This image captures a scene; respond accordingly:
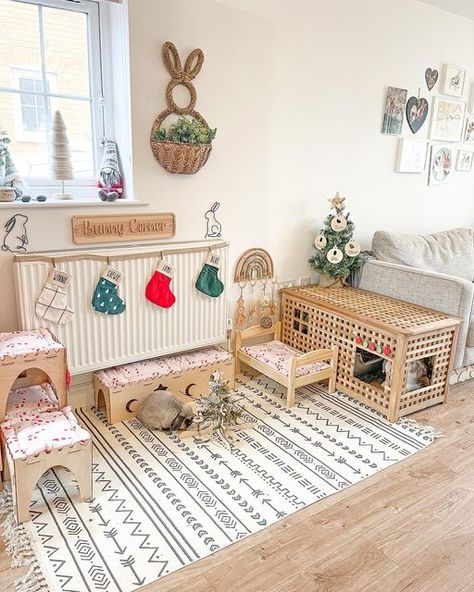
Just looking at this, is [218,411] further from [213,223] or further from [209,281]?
[213,223]

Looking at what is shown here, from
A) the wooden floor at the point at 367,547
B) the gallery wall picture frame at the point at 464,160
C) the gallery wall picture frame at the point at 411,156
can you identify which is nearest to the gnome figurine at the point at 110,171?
the wooden floor at the point at 367,547

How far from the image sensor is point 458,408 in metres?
2.85

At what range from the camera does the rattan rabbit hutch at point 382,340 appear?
8.58 ft

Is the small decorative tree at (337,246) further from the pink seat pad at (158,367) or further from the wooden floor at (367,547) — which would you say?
the wooden floor at (367,547)

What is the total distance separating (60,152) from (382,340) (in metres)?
1.93

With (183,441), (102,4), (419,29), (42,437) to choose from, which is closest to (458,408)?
(183,441)

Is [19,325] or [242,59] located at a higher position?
[242,59]

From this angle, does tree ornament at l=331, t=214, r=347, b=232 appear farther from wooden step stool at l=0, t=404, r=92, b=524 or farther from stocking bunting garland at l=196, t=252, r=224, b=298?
wooden step stool at l=0, t=404, r=92, b=524

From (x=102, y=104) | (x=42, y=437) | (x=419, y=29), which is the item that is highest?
(x=419, y=29)

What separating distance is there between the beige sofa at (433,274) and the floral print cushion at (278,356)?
0.72m

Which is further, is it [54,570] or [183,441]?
[183,441]

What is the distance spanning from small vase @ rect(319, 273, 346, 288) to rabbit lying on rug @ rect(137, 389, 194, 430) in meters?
1.38

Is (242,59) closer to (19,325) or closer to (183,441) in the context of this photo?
(19,325)

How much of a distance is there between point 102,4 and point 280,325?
213 centimetres
